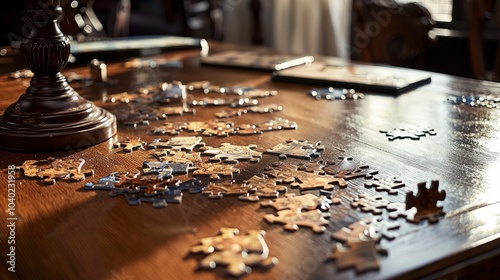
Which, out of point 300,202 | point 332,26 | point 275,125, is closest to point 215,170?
point 300,202

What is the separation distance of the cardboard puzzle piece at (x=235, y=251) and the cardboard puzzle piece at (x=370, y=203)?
0.15 metres

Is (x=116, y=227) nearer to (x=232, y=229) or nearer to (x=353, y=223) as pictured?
(x=232, y=229)

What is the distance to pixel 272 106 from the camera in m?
1.46

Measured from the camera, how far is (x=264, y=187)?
0.93 m

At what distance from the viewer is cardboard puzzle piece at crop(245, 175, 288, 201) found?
90 centimetres

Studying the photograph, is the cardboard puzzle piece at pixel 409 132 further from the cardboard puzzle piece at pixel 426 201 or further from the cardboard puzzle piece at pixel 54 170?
the cardboard puzzle piece at pixel 54 170

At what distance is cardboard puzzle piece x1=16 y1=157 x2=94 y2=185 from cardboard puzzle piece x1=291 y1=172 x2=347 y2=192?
0.34 meters

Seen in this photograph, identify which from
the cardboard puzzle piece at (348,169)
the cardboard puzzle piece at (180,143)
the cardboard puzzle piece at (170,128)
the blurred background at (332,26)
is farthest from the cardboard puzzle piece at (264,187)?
the blurred background at (332,26)

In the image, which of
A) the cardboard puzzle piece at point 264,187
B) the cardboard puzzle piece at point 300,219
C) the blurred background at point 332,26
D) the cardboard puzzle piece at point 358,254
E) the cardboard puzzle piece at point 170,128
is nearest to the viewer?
the cardboard puzzle piece at point 358,254

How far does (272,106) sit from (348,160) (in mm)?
442

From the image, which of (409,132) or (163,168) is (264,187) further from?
(409,132)

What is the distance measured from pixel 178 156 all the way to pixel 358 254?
1.53 ft

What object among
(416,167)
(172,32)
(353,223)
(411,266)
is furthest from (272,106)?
(172,32)

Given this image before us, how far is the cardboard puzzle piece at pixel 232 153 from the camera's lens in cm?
107
